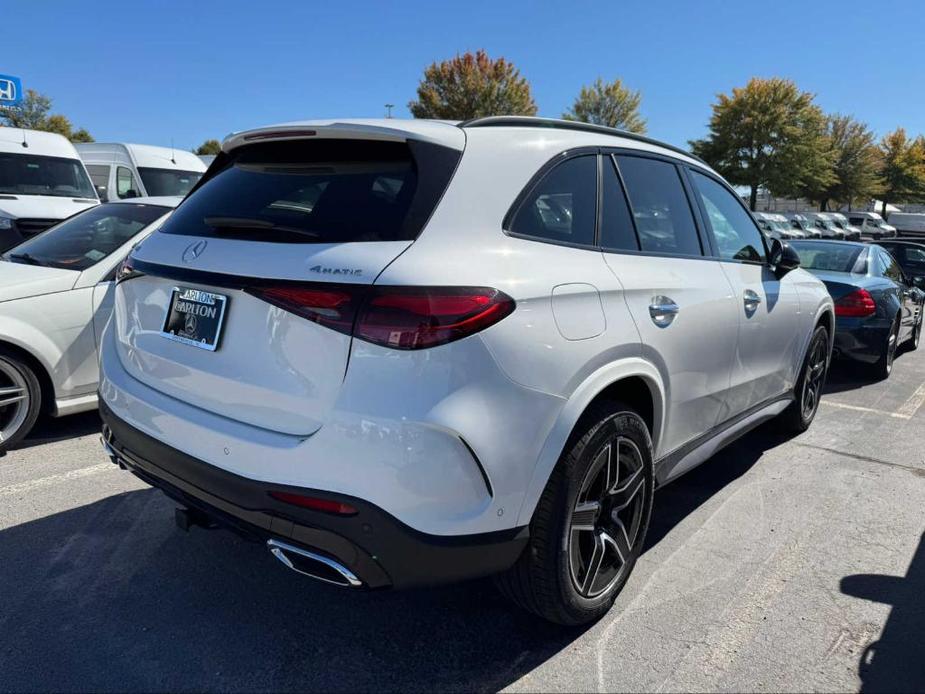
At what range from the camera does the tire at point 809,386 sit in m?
4.65

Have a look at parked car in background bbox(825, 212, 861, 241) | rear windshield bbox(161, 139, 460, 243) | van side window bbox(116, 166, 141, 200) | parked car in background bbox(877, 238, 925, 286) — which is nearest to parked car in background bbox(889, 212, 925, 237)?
parked car in background bbox(825, 212, 861, 241)

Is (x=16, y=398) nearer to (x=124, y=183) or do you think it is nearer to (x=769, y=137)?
(x=124, y=183)

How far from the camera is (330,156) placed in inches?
92.4

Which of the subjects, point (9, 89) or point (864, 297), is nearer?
point (864, 297)

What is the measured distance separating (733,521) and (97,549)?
308 cm

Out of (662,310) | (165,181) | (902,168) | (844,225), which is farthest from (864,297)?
(902,168)

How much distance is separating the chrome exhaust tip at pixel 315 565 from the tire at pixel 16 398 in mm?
2898

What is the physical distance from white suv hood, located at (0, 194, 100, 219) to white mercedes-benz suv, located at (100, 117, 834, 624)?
753 centimetres

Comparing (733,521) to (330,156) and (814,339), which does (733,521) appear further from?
(330,156)

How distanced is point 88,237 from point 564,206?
148 inches

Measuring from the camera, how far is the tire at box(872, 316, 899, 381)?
6.68m

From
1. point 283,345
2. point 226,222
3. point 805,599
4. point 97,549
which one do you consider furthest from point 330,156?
point 805,599

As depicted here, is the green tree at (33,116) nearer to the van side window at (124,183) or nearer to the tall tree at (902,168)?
the van side window at (124,183)

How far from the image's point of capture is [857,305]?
6.43 metres
